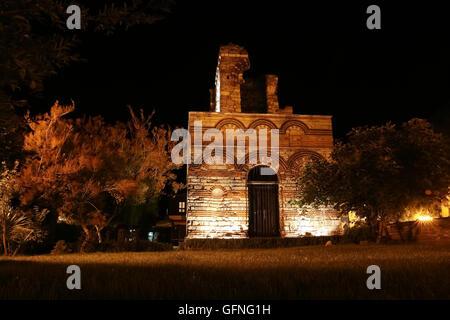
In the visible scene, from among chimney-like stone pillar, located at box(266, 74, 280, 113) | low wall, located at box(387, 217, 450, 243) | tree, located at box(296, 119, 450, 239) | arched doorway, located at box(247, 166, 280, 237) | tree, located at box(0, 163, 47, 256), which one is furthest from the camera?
chimney-like stone pillar, located at box(266, 74, 280, 113)

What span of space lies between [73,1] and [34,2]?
0.35 meters

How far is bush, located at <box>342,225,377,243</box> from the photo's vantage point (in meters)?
15.2

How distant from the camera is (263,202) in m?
18.1

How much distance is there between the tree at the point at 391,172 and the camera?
44.0 feet

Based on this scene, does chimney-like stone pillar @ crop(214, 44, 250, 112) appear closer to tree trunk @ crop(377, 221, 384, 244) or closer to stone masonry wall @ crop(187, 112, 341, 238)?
stone masonry wall @ crop(187, 112, 341, 238)

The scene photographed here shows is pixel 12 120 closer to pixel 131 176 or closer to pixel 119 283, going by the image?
pixel 119 283

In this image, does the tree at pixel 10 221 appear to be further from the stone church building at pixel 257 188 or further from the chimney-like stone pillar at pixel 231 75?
the chimney-like stone pillar at pixel 231 75

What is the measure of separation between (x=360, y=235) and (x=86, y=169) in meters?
11.8

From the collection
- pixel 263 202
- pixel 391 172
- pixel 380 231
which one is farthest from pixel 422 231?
pixel 263 202

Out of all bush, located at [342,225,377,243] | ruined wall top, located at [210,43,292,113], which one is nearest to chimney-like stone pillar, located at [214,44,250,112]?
ruined wall top, located at [210,43,292,113]

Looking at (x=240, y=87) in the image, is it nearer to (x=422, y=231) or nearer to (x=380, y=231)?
(x=380, y=231)

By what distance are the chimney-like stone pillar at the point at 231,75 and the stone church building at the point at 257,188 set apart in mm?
746

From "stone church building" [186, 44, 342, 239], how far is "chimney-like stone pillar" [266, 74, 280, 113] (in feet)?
7.30
